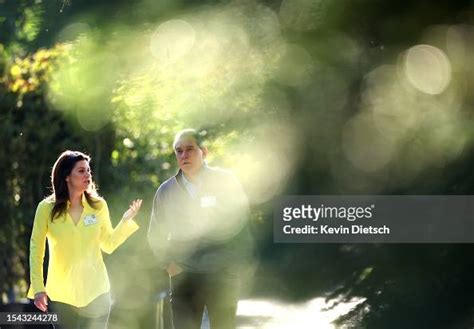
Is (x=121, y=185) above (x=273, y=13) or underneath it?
above

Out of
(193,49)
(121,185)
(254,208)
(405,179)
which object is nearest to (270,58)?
(193,49)

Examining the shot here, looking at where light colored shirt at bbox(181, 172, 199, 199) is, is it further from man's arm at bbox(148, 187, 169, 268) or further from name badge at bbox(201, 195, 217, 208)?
man's arm at bbox(148, 187, 169, 268)

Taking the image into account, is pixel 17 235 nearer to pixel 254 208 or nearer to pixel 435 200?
pixel 254 208

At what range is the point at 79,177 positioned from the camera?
143 inches

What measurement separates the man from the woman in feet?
0.72

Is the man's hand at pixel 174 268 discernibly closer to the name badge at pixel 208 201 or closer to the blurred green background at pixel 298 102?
the name badge at pixel 208 201

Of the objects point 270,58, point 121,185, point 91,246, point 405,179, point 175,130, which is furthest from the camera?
point 121,185

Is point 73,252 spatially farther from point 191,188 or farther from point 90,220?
point 191,188

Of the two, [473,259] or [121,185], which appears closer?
[473,259]

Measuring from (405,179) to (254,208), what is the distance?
50.7 inches

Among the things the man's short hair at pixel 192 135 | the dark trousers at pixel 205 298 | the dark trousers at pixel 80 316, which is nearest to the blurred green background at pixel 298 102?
the man's short hair at pixel 192 135

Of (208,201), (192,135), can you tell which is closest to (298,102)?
(192,135)

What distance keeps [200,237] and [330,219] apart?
2.66ft

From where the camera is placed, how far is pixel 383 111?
328 cm
